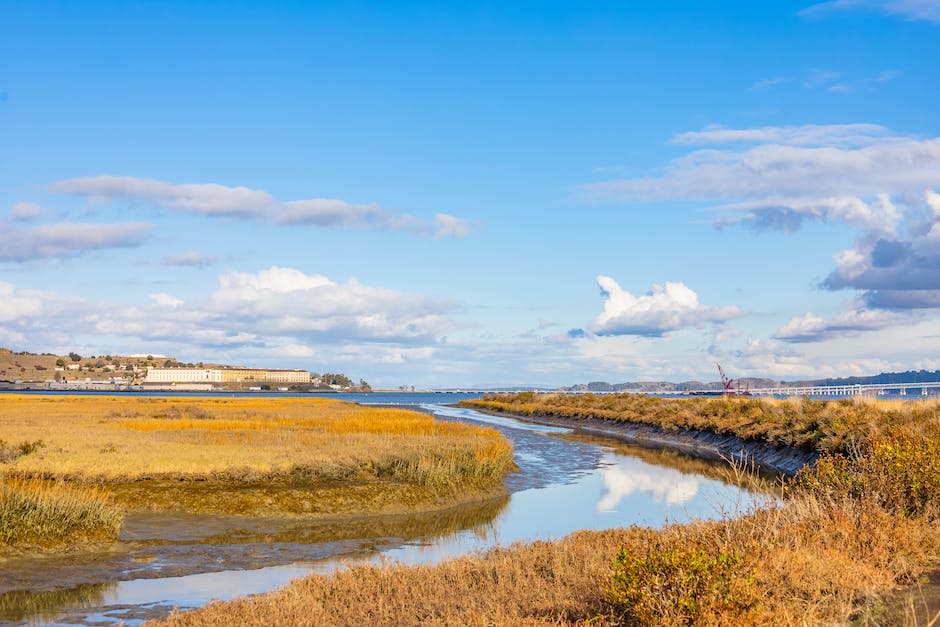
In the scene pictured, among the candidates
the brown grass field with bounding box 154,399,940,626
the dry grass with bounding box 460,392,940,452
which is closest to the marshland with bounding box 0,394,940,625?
the brown grass field with bounding box 154,399,940,626

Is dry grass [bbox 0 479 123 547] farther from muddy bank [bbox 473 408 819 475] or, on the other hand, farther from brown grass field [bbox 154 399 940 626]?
muddy bank [bbox 473 408 819 475]

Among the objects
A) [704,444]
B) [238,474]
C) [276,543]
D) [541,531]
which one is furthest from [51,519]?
[704,444]

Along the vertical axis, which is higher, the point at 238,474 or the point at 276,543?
the point at 238,474

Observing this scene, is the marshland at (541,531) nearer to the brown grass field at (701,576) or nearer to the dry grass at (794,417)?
the brown grass field at (701,576)

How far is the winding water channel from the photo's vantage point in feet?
48.3

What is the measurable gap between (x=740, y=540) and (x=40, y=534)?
594 inches

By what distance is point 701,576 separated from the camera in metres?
8.77

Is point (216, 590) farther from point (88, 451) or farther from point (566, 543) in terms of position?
point (88, 451)

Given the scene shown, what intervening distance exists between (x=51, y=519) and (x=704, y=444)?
40.3 metres

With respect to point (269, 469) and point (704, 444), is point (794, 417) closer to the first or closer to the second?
point (704, 444)

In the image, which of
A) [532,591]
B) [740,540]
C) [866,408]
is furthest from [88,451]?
[866,408]

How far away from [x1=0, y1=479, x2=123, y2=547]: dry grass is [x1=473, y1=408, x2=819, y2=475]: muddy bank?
16043 millimetres

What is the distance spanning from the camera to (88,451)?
1167 inches

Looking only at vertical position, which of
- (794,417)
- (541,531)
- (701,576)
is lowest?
(541,531)
